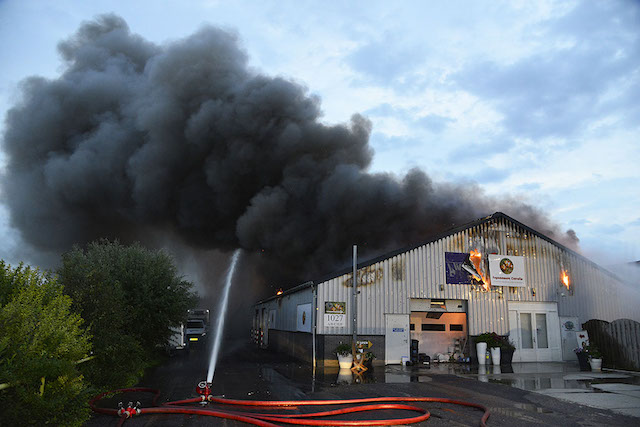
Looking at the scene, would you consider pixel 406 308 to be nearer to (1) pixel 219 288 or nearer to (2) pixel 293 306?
(2) pixel 293 306

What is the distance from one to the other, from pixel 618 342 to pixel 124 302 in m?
17.4

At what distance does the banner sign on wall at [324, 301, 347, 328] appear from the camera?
716 inches

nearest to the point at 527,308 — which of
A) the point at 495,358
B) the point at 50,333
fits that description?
the point at 495,358

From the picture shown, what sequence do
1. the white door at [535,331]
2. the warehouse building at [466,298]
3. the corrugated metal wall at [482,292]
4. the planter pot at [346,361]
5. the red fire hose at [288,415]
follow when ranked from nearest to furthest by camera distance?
the red fire hose at [288,415] → the planter pot at [346,361] → the warehouse building at [466,298] → the corrugated metal wall at [482,292] → the white door at [535,331]

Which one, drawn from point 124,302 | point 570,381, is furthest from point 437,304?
point 124,302

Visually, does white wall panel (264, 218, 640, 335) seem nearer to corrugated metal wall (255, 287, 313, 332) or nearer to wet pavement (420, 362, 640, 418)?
corrugated metal wall (255, 287, 313, 332)

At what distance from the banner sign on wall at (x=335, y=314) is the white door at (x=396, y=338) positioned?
1887 mm

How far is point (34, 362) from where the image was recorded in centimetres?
521

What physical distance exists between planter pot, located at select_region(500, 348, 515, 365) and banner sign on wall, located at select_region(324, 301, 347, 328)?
21.8 ft

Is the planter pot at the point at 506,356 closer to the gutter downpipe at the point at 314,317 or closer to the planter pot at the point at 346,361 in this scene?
the planter pot at the point at 346,361

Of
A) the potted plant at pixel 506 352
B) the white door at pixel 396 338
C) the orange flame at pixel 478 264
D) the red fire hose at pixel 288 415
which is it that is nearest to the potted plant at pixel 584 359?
the potted plant at pixel 506 352

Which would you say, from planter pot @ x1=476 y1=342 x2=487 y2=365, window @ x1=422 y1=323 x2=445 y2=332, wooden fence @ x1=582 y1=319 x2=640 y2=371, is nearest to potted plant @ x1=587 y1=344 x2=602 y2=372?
wooden fence @ x1=582 y1=319 x2=640 y2=371

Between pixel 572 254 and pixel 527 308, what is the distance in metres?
3.53

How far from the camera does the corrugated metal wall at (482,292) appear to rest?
1875cm
